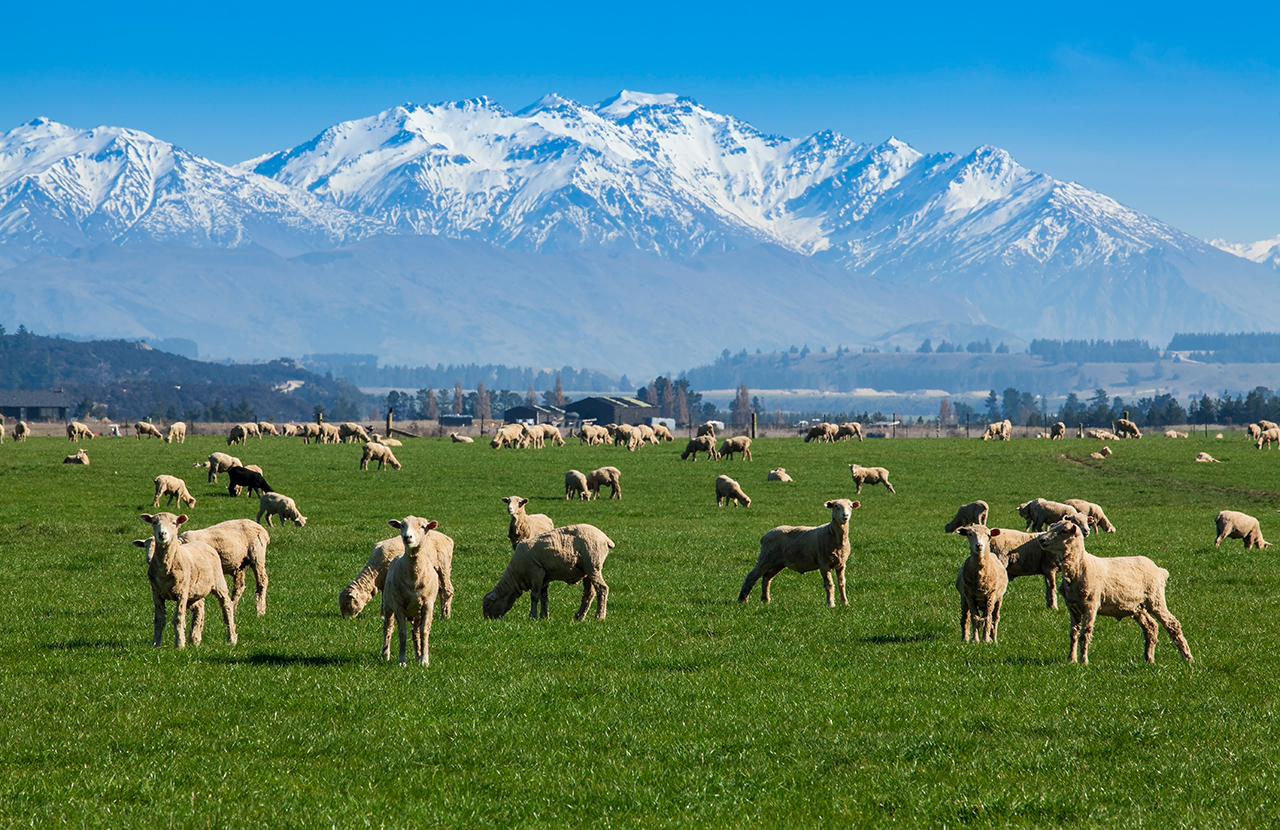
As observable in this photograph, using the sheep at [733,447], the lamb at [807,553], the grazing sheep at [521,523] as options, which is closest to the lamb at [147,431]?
the sheep at [733,447]

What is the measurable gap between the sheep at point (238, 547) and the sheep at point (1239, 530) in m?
23.9

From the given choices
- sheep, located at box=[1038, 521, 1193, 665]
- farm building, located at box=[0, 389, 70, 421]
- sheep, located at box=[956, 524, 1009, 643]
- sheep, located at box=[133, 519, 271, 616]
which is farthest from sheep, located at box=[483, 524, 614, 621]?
farm building, located at box=[0, 389, 70, 421]

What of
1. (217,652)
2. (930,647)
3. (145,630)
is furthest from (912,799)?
(145,630)

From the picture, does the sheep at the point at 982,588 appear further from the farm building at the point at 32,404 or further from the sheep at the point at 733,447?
the farm building at the point at 32,404

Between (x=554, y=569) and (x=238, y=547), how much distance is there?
5599mm

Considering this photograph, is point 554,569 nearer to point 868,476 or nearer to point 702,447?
point 868,476

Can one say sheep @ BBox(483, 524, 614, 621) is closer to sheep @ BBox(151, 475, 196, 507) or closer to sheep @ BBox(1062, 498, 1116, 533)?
sheep @ BBox(1062, 498, 1116, 533)

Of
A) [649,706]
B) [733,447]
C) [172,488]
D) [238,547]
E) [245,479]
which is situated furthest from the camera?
[733,447]

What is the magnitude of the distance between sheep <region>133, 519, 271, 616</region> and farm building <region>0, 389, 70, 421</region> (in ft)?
566

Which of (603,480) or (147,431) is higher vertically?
(603,480)

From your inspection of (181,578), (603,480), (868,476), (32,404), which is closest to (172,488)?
(603,480)

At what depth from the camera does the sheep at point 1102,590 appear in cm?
1627

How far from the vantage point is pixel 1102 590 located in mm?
16438

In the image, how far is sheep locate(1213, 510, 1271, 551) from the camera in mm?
30391
